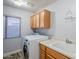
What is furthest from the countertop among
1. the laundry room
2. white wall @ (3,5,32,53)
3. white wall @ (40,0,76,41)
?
white wall @ (3,5,32,53)

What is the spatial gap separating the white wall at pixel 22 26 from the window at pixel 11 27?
0.58ft

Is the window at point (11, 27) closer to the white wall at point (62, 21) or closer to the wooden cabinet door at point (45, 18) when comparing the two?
the wooden cabinet door at point (45, 18)

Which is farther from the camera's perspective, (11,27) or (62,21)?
(11,27)

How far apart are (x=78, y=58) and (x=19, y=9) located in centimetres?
320

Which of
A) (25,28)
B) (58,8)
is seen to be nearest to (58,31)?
(58,8)

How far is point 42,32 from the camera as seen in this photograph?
3.09 meters

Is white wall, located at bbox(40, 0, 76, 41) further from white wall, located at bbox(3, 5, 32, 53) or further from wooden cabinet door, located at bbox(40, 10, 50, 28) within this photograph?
white wall, located at bbox(3, 5, 32, 53)

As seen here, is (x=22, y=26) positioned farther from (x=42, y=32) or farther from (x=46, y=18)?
(x=46, y=18)

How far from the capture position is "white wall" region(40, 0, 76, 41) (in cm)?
169

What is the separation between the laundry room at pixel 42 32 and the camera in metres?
1.67

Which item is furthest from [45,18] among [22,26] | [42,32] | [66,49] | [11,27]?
[11,27]

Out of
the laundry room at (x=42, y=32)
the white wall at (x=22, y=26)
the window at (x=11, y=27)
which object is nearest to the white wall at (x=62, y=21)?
the laundry room at (x=42, y=32)

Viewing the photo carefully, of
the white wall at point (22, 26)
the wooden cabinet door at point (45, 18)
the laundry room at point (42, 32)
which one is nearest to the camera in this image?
the laundry room at point (42, 32)

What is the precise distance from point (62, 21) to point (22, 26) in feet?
6.73
